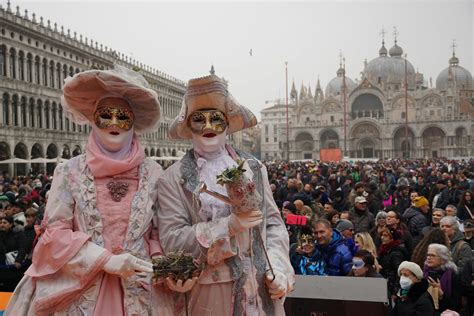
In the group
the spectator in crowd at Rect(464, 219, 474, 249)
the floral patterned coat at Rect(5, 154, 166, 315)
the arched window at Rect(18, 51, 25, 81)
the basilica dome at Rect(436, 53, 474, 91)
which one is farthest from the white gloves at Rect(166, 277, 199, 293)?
the basilica dome at Rect(436, 53, 474, 91)

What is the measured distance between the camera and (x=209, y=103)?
2998 mm

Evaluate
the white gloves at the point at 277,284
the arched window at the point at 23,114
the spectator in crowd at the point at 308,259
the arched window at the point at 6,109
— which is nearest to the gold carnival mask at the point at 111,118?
the white gloves at the point at 277,284

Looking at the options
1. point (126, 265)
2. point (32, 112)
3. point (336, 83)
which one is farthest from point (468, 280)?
point (336, 83)

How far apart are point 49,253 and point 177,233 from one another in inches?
26.9

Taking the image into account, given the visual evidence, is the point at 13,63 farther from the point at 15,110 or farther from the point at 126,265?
the point at 126,265

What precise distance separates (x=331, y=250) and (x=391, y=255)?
41.4 inches

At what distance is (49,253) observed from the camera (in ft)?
8.81

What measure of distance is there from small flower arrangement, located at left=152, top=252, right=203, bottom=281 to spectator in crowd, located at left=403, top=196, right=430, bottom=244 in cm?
596

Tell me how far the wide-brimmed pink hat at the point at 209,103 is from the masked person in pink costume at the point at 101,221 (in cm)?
26

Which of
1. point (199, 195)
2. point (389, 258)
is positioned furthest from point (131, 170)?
point (389, 258)

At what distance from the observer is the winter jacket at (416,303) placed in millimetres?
4410

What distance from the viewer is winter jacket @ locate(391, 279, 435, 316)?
174 inches

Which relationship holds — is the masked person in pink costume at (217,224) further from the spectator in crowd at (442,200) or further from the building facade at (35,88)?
the building facade at (35,88)

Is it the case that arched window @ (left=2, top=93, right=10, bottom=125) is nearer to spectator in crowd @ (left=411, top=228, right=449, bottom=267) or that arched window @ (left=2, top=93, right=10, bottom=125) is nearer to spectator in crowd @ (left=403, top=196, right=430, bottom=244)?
spectator in crowd @ (left=403, top=196, right=430, bottom=244)
